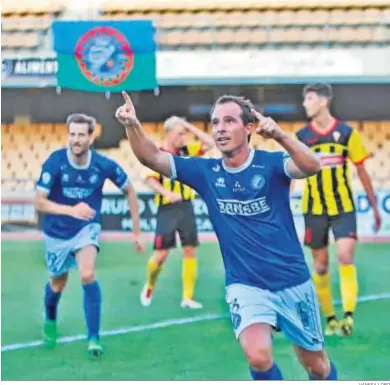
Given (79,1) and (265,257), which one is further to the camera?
(79,1)

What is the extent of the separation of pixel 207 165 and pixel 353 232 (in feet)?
4.49

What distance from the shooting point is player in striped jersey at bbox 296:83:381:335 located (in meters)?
4.63

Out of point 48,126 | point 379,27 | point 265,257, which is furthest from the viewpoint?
point 48,126

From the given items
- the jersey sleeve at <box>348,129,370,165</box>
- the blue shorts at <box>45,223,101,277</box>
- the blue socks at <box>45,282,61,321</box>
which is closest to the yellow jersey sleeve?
the blue shorts at <box>45,223,101,277</box>

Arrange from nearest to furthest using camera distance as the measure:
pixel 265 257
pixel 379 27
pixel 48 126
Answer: pixel 265 257, pixel 379 27, pixel 48 126

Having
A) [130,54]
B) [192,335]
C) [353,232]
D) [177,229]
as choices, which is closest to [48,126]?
[130,54]

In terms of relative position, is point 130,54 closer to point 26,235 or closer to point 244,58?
point 244,58

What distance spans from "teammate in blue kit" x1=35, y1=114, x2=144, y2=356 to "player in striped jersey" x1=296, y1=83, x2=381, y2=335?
2.95 ft

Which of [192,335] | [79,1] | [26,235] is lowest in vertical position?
[192,335]

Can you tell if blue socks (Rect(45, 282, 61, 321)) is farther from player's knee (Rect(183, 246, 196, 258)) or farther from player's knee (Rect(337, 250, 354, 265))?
player's knee (Rect(337, 250, 354, 265))

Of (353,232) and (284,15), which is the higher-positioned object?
(284,15)

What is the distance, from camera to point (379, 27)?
179 inches

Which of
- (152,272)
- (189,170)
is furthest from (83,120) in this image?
(189,170)

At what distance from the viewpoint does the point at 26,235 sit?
5.02 metres
